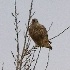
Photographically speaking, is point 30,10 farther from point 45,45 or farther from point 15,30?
point 45,45

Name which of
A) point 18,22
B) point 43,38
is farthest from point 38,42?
point 18,22

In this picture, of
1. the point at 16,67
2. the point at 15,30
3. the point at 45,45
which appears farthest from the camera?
the point at 45,45

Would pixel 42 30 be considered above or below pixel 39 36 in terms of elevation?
above

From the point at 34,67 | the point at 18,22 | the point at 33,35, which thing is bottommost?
the point at 34,67

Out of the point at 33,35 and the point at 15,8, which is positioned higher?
the point at 15,8

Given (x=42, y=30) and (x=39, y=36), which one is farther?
(x=42, y=30)

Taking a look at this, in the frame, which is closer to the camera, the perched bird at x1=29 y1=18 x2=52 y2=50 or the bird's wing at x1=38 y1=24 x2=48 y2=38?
the perched bird at x1=29 y1=18 x2=52 y2=50

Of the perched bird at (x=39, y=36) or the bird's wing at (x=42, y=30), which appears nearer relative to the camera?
the perched bird at (x=39, y=36)

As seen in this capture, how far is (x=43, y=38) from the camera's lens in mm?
5492

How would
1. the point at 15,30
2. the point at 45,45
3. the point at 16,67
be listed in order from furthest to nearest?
the point at 45,45, the point at 15,30, the point at 16,67

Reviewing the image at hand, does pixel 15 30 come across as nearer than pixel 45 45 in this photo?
Yes

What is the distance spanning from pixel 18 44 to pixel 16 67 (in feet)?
1.30

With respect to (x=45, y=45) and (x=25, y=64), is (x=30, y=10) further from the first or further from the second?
(x=45, y=45)

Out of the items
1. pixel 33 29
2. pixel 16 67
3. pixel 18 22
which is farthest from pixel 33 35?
pixel 16 67
